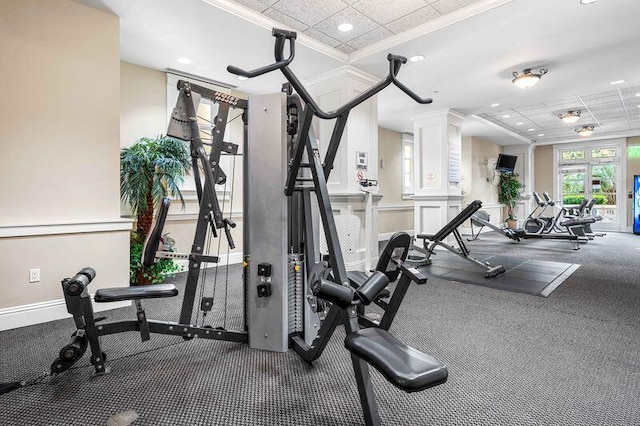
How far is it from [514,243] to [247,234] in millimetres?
7239

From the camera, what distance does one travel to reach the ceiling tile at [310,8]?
316cm

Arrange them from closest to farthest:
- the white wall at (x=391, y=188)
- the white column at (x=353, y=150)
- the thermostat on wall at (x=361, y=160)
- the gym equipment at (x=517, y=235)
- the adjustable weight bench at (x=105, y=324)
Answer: the adjustable weight bench at (x=105, y=324), the white column at (x=353, y=150), the thermostat on wall at (x=361, y=160), the gym equipment at (x=517, y=235), the white wall at (x=391, y=188)

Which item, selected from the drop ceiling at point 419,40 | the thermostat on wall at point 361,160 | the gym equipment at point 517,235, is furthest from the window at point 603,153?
the thermostat on wall at point 361,160

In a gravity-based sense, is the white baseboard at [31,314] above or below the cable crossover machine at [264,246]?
below

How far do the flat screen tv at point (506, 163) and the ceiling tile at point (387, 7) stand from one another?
336 inches

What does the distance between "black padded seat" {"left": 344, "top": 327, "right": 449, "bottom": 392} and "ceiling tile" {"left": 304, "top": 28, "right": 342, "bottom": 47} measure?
3473 millimetres

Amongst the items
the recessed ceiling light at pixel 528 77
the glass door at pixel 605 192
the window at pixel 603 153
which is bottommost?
the glass door at pixel 605 192

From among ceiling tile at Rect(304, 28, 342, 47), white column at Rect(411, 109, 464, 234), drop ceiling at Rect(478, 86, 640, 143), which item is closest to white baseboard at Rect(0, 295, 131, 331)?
ceiling tile at Rect(304, 28, 342, 47)

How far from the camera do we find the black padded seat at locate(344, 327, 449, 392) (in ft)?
3.43

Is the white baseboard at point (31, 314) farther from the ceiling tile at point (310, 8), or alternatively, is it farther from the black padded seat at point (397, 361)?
the ceiling tile at point (310, 8)

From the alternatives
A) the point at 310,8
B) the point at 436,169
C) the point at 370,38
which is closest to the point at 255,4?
the point at 310,8

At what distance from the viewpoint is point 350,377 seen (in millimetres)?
1931

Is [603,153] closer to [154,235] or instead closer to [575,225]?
[575,225]

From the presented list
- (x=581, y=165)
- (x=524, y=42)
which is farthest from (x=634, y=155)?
(x=524, y=42)
